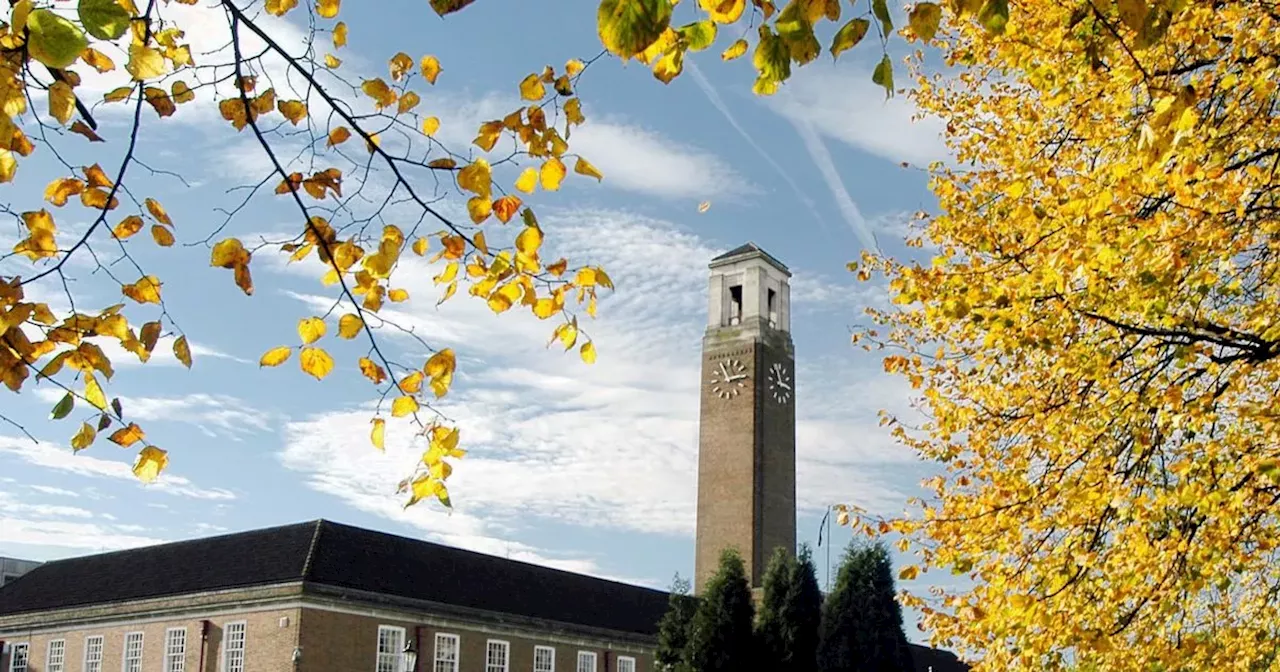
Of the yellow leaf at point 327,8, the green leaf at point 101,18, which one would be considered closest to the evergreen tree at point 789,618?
the yellow leaf at point 327,8

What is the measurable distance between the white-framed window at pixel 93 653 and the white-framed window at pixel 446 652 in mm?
14627

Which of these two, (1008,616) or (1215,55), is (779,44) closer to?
(1008,616)

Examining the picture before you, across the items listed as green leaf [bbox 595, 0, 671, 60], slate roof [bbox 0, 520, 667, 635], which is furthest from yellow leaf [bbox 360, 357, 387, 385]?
slate roof [bbox 0, 520, 667, 635]

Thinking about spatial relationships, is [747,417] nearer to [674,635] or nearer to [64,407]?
[674,635]

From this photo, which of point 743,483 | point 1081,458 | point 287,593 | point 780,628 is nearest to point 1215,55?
point 1081,458

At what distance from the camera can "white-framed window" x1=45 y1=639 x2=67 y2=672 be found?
5109cm

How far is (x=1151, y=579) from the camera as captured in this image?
1113 cm

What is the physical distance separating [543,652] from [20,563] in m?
43.8

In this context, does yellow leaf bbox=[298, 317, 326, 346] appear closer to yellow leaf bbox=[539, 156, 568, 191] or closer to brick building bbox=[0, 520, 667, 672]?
yellow leaf bbox=[539, 156, 568, 191]

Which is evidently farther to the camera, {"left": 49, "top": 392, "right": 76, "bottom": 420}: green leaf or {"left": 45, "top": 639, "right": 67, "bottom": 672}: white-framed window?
{"left": 45, "top": 639, "right": 67, "bottom": 672}: white-framed window

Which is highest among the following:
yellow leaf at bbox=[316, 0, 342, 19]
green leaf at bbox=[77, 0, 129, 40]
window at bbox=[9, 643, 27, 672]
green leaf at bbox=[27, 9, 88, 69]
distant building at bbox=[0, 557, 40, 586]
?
distant building at bbox=[0, 557, 40, 586]

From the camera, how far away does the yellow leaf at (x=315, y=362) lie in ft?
22.0

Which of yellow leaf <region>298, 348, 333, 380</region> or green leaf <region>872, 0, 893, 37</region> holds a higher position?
green leaf <region>872, 0, 893, 37</region>

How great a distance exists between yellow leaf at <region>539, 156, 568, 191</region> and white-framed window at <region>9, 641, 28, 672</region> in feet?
184
